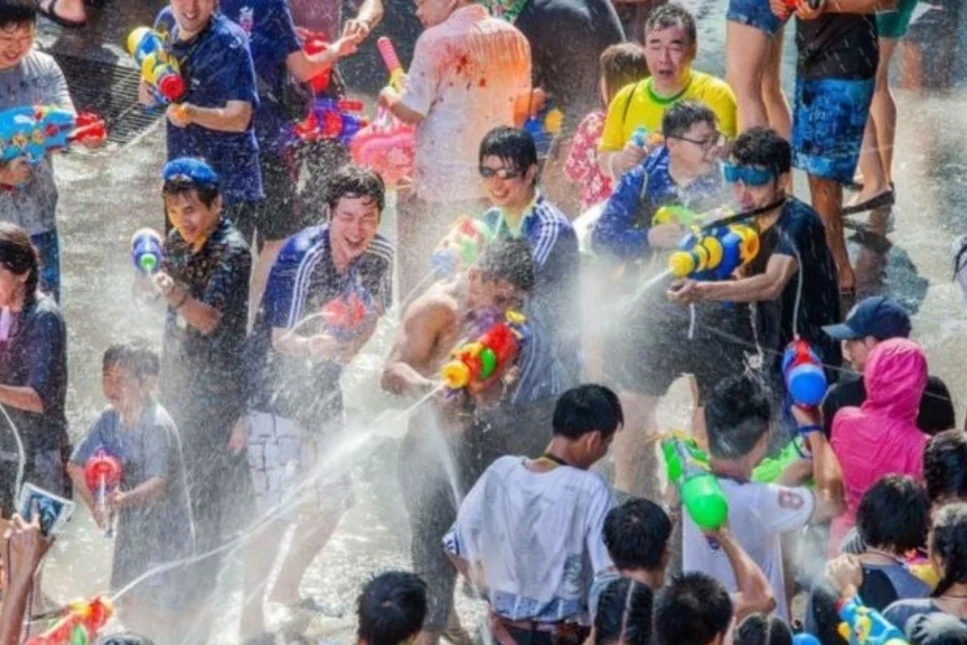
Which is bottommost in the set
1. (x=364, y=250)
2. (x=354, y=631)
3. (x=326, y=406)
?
(x=354, y=631)

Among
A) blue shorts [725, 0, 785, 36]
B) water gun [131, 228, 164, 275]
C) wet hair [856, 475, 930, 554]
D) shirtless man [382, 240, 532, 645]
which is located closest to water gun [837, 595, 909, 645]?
wet hair [856, 475, 930, 554]

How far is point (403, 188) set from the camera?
397 inches

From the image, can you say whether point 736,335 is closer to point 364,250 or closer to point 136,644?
point 364,250

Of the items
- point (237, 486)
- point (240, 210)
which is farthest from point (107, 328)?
point (237, 486)

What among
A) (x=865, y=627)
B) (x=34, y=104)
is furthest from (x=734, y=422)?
(x=34, y=104)

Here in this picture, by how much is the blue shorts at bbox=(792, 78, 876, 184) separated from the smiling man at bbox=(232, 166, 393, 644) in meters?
2.97

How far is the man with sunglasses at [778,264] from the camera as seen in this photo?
27.2 feet

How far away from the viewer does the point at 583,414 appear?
23.4 ft

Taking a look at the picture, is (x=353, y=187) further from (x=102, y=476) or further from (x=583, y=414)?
(x=583, y=414)

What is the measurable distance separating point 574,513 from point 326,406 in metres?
1.53

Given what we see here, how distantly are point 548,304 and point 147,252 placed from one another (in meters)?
1.54

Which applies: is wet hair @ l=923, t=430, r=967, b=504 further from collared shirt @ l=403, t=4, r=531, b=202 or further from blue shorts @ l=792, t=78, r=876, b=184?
blue shorts @ l=792, t=78, r=876, b=184

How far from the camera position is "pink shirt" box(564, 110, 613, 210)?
385 inches

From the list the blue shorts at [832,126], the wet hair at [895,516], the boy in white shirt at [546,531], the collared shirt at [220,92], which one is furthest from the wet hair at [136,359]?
the blue shorts at [832,126]
